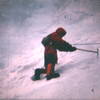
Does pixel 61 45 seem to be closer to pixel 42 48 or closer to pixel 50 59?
pixel 50 59

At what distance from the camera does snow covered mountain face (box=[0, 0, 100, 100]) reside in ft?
7.57

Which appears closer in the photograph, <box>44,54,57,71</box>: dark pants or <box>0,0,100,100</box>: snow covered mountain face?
<box>0,0,100,100</box>: snow covered mountain face

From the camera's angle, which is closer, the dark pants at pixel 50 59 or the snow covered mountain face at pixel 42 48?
the snow covered mountain face at pixel 42 48

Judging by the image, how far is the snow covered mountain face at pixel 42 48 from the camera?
231cm

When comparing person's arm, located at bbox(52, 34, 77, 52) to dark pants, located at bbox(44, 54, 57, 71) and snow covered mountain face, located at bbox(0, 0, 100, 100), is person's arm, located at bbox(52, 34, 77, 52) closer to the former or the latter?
dark pants, located at bbox(44, 54, 57, 71)

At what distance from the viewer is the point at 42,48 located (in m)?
2.87

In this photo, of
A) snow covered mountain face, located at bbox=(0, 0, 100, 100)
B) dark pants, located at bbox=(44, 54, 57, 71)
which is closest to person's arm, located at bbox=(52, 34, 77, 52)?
dark pants, located at bbox=(44, 54, 57, 71)

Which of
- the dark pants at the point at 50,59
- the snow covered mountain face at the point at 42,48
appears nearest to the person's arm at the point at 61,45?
the dark pants at the point at 50,59

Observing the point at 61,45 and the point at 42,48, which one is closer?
the point at 61,45

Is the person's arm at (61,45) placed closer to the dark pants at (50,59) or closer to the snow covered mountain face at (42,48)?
the dark pants at (50,59)

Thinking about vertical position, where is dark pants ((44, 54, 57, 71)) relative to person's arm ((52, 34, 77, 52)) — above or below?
below

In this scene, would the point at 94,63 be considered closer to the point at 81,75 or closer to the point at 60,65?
the point at 81,75

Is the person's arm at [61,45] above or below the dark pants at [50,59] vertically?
above

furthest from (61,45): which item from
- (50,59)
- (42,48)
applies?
(42,48)
